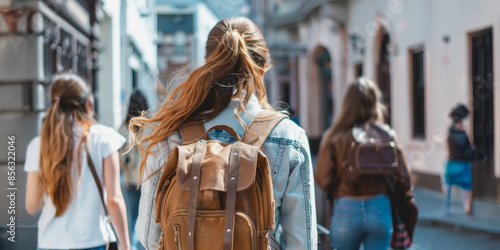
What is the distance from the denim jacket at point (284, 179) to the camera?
1.89 meters

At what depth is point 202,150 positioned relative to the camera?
1767 mm

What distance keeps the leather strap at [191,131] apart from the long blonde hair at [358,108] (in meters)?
1.97

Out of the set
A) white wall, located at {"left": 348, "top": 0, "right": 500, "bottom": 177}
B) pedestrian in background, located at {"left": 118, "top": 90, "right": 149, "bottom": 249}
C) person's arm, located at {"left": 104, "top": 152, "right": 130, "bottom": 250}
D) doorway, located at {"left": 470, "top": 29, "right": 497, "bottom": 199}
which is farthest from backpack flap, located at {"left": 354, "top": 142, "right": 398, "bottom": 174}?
doorway, located at {"left": 470, "top": 29, "right": 497, "bottom": 199}

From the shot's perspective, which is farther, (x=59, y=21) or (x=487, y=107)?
(x=487, y=107)

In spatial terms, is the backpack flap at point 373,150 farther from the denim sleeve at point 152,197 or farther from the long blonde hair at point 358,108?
the denim sleeve at point 152,197

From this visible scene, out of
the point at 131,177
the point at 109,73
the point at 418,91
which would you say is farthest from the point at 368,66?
the point at 131,177

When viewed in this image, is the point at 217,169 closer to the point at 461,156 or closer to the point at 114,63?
the point at 461,156

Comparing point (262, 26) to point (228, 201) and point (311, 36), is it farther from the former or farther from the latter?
point (228, 201)

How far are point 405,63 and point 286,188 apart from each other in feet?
36.4

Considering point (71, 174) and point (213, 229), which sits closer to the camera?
point (213, 229)

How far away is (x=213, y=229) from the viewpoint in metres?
1.71

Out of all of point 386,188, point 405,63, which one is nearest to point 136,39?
point 405,63

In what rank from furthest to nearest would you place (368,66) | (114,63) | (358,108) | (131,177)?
(368,66)
(114,63)
(131,177)
(358,108)

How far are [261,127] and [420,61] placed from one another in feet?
35.6
